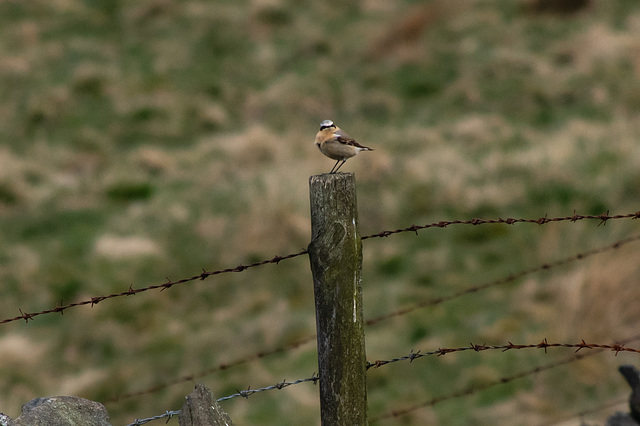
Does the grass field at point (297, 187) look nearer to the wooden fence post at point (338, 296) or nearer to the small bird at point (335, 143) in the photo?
the small bird at point (335, 143)

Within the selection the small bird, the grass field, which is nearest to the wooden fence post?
the small bird

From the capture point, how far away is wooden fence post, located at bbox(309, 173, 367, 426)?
255cm

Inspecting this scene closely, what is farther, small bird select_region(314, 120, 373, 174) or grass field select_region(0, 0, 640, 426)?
grass field select_region(0, 0, 640, 426)

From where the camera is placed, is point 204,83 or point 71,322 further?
point 204,83

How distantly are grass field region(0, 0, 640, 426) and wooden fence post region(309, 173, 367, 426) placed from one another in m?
3.26

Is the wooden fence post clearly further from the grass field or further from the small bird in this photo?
the grass field

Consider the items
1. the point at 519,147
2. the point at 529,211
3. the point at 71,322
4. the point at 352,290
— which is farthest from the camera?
the point at 519,147

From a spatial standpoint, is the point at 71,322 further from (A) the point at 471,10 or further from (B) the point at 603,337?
(A) the point at 471,10

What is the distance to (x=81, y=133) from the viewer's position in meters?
15.0

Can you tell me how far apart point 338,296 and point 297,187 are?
8.35 m

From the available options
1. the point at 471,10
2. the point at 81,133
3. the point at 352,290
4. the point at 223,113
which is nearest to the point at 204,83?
the point at 223,113

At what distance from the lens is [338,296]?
100 inches

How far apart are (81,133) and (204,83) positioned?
333 cm

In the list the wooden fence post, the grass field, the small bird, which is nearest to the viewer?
the wooden fence post
